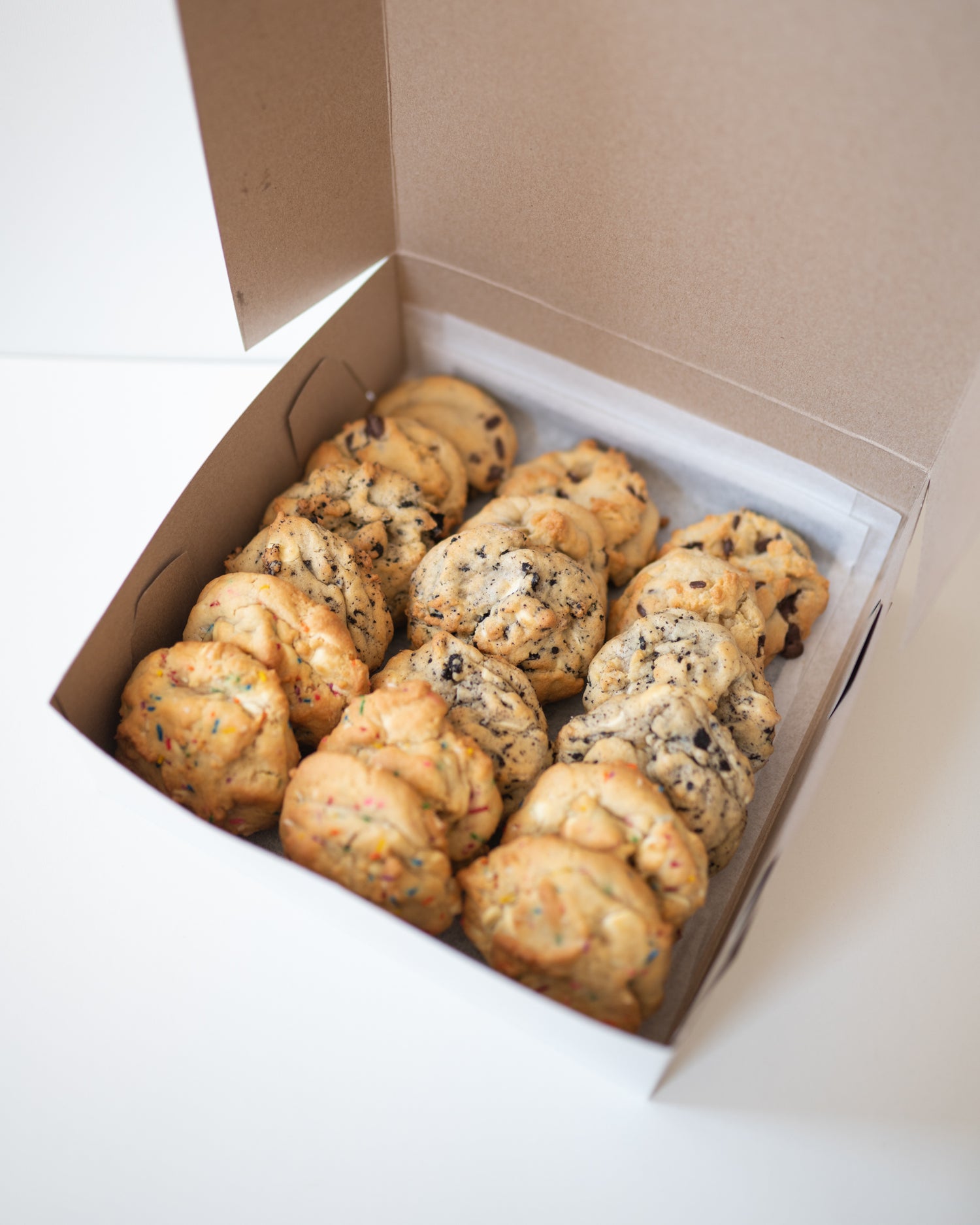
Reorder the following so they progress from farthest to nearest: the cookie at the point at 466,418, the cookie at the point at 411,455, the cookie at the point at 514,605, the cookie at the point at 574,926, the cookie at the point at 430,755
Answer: the cookie at the point at 466,418, the cookie at the point at 411,455, the cookie at the point at 514,605, the cookie at the point at 430,755, the cookie at the point at 574,926

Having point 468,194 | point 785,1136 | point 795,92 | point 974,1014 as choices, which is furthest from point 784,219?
point 785,1136

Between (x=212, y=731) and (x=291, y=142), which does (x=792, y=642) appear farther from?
(x=291, y=142)

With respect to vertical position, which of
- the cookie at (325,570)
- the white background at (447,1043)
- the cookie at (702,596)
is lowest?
the white background at (447,1043)

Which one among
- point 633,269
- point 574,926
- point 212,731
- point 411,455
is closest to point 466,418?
point 411,455

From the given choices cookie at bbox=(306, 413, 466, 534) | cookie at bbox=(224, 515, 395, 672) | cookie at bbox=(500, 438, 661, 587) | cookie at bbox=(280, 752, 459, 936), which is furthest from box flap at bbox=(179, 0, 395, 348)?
cookie at bbox=(280, 752, 459, 936)

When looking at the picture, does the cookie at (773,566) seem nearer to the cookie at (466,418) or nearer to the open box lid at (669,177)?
the open box lid at (669,177)

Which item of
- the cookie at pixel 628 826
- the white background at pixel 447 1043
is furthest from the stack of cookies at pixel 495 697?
the white background at pixel 447 1043

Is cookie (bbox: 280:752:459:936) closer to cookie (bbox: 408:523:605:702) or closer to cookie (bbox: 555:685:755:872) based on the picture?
cookie (bbox: 555:685:755:872)

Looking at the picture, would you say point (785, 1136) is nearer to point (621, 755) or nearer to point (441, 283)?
point (621, 755)
